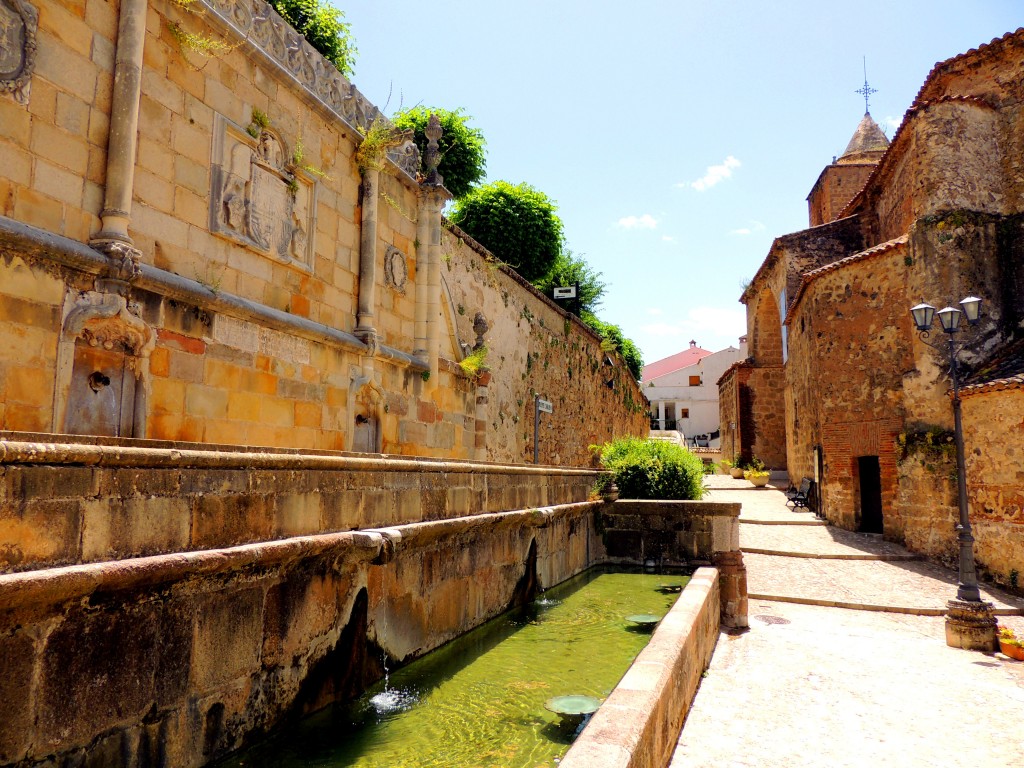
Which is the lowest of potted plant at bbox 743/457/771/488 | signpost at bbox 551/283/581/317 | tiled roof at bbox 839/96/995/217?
potted plant at bbox 743/457/771/488

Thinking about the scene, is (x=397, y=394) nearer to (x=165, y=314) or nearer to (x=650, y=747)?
(x=165, y=314)

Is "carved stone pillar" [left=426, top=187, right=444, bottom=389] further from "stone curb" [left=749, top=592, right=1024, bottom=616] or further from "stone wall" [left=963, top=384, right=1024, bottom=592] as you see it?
"stone wall" [left=963, top=384, right=1024, bottom=592]

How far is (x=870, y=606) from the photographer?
29.9 feet

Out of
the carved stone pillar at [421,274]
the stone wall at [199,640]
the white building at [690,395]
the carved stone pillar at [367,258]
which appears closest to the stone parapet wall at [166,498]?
the stone wall at [199,640]

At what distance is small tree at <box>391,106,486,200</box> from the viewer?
19.2m

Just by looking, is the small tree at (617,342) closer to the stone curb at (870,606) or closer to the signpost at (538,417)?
the signpost at (538,417)

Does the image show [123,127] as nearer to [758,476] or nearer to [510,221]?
[510,221]

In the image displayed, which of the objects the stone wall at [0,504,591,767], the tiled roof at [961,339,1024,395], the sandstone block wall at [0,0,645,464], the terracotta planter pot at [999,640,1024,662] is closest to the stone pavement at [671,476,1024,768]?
the terracotta planter pot at [999,640,1024,662]

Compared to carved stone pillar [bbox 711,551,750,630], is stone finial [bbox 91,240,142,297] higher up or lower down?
higher up

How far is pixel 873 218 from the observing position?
19391 millimetres

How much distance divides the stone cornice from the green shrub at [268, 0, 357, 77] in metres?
5.77

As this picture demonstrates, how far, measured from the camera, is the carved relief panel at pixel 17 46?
196 inches

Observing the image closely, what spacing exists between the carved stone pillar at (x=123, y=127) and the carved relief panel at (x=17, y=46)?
0.68 m

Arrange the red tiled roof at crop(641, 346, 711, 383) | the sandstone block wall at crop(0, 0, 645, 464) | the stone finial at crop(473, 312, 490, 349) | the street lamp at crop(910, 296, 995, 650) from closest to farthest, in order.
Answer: the sandstone block wall at crop(0, 0, 645, 464) < the street lamp at crop(910, 296, 995, 650) < the stone finial at crop(473, 312, 490, 349) < the red tiled roof at crop(641, 346, 711, 383)
